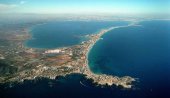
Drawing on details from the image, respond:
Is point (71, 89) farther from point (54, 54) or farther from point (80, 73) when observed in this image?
point (54, 54)

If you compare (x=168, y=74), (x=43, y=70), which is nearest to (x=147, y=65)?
(x=168, y=74)

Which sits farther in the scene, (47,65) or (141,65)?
(47,65)

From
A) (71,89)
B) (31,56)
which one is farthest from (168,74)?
(31,56)

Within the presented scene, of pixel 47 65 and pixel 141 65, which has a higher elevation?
pixel 141 65

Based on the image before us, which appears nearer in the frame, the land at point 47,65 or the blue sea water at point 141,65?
the blue sea water at point 141,65

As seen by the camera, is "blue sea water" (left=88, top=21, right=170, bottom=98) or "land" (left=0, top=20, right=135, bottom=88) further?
"land" (left=0, top=20, right=135, bottom=88)

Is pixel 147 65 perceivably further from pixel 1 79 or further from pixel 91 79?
pixel 1 79

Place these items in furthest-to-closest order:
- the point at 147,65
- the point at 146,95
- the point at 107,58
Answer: the point at 107,58 < the point at 147,65 < the point at 146,95

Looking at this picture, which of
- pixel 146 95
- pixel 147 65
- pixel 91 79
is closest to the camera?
pixel 146 95

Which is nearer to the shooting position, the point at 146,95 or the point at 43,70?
the point at 146,95
